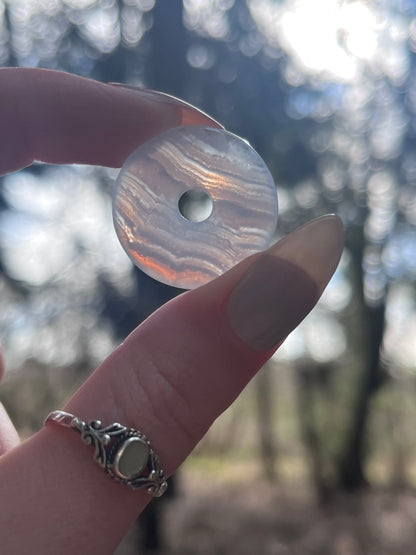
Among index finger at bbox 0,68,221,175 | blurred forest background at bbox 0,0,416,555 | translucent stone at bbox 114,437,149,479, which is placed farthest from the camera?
blurred forest background at bbox 0,0,416,555

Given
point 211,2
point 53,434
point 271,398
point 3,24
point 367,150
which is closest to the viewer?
point 53,434

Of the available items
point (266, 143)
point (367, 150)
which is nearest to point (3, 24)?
point (266, 143)

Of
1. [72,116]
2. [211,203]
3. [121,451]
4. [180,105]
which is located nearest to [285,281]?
[211,203]

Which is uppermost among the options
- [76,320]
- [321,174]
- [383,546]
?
[321,174]

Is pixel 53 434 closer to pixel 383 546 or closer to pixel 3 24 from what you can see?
pixel 3 24

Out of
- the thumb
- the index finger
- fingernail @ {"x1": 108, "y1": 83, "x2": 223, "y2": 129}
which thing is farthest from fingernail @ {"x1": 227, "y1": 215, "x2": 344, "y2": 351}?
the index finger

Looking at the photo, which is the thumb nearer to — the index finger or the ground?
the index finger

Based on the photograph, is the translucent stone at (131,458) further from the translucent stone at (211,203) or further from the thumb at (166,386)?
the translucent stone at (211,203)
